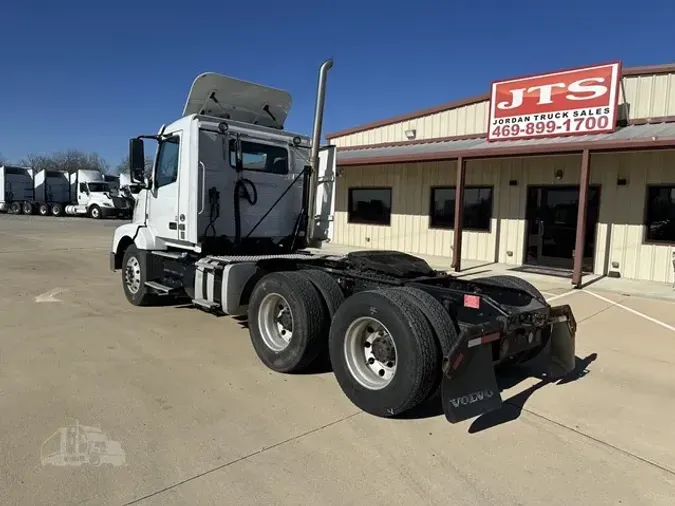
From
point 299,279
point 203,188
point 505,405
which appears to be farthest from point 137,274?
point 505,405

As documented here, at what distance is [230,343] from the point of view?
5766 mm

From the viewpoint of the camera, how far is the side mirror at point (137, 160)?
21.8 feet

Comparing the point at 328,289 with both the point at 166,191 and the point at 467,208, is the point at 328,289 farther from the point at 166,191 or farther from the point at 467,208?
the point at 467,208

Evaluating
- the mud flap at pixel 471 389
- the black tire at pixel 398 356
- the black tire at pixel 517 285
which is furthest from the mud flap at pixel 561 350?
the black tire at pixel 398 356

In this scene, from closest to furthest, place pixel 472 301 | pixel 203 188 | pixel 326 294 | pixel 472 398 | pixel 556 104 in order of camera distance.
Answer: pixel 472 398 < pixel 472 301 < pixel 326 294 < pixel 203 188 < pixel 556 104

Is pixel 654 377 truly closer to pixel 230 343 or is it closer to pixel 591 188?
pixel 230 343

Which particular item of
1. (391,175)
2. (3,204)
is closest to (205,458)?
(391,175)

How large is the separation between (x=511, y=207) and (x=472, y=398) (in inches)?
414

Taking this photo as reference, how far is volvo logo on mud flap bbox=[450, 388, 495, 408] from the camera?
11.5 ft

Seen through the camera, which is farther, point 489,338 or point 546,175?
point 546,175

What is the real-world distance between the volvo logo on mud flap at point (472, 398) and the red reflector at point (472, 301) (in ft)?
2.25

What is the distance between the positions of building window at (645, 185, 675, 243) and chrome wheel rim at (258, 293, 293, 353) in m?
9.57

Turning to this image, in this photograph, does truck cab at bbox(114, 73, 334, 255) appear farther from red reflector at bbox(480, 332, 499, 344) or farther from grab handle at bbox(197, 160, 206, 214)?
red reflector at bbox(480, 332, 499, 344)

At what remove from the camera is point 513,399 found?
4375 millimetres
